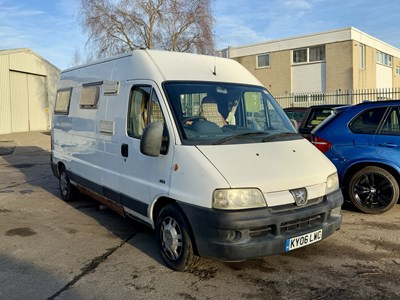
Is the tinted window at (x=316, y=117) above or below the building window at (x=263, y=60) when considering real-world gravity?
below

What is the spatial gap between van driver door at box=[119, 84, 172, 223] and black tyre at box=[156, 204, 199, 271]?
10.0 inches

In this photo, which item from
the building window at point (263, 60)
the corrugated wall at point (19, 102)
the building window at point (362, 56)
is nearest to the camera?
the corrugated wall at point (19, 102)

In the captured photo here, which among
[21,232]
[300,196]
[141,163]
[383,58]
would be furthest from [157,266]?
[383,58]

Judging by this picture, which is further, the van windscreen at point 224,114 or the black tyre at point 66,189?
the black tyre at point 66,189

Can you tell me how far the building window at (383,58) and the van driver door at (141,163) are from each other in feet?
117

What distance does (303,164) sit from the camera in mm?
4305

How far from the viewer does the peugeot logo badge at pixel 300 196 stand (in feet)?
13.0

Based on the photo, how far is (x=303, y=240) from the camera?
13.2ft

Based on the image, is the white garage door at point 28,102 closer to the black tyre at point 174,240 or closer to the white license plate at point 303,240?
the black tyre at point 174,240

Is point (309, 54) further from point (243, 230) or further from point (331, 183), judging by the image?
point (243, 230)

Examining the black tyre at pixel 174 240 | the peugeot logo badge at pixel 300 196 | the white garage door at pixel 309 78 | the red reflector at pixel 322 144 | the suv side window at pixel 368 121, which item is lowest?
the black tyre at pixel 174 240

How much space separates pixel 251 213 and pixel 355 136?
335cm

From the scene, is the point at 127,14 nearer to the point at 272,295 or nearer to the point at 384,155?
the point at 384,155

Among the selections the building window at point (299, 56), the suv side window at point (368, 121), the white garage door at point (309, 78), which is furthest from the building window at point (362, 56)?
the suv side window at point (368, 121)
